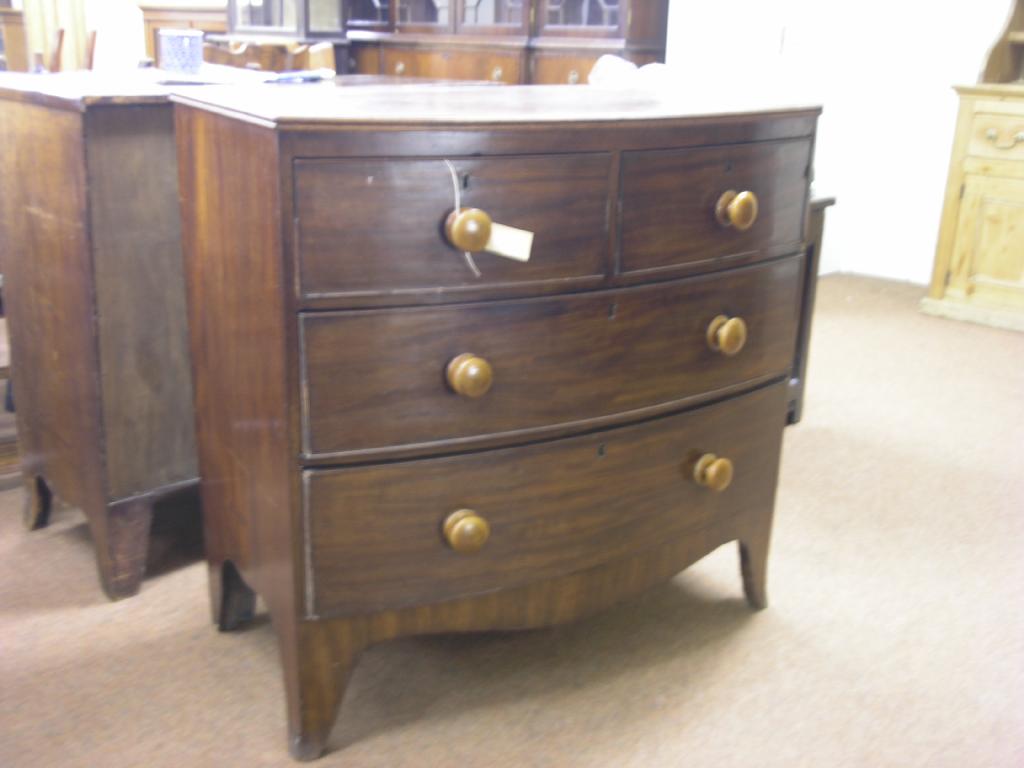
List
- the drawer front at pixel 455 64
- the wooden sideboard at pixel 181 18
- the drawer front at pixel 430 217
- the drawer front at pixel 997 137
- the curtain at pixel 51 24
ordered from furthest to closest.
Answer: the wooden sideboard at pixel 181 18 < the curtain at pixel 51 24 < the drawer front at pixel 455 64 < the drawer front at pixel 997 137 < the drawer front at pixel 430 217

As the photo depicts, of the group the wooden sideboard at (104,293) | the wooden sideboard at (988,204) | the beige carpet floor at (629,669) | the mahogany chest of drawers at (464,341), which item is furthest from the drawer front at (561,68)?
the mahogany chest of drawers at (464,341)

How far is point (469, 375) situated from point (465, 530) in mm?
199

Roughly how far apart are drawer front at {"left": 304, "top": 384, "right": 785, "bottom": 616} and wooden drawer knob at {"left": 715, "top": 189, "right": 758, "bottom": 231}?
0.27 meters

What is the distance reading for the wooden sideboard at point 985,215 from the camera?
3.53 meters

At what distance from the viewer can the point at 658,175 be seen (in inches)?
51.7

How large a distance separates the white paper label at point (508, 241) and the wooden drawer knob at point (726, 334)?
0.36 meters

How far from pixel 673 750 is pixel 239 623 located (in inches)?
27.7

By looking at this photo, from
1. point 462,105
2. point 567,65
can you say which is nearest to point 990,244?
point 567,65

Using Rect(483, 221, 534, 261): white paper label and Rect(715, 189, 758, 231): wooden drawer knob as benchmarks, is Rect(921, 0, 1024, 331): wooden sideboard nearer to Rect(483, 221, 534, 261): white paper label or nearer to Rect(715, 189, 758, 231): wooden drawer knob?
Rect(715, 189, 758, 231): wooden drawer knob

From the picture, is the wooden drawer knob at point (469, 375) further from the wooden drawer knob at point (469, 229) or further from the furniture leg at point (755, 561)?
the furniture leg at point (755, 561)

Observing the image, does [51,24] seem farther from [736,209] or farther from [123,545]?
[736,209]

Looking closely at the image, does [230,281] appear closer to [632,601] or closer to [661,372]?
[661,372]

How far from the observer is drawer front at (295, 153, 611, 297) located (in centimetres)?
113

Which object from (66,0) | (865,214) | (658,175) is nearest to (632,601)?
(658,175)
